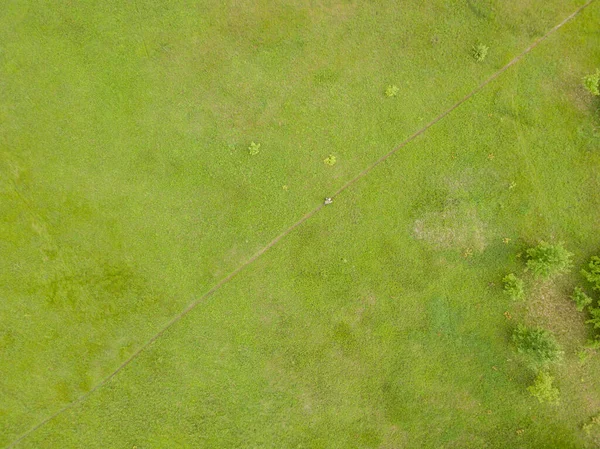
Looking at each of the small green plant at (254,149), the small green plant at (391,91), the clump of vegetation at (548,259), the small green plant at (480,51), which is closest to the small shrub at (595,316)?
the clump of vegetation at (548,259)

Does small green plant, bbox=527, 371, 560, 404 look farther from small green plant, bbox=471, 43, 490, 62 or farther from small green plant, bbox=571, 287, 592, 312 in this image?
small green plant, bbox=471, 43, 490, 62

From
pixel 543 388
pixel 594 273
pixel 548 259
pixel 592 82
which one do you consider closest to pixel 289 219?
pixel 548 259

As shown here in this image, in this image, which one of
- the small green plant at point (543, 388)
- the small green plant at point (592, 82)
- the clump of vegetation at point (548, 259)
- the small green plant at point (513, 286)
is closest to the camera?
the clump of vegetation at point (548, 259)

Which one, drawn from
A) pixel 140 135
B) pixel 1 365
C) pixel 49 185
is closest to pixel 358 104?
pixel 140 135

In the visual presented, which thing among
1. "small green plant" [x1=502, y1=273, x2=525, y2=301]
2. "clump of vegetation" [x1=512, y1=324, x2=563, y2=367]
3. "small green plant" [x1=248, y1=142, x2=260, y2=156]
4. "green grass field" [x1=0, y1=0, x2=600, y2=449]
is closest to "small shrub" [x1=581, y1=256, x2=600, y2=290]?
"green grass field" [x1=0, y1=0, x2=600, y2=449]

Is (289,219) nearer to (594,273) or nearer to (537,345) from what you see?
(537,345)

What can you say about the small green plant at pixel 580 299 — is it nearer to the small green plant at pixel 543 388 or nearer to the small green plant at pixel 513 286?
the small green plant at pixel 513 286
